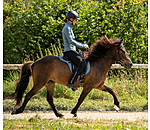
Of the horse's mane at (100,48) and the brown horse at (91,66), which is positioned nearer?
the brown horse at (91,66)

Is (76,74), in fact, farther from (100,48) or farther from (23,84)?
(23,84)

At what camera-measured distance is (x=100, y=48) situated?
5.65 meters

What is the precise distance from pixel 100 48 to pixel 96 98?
3.22m

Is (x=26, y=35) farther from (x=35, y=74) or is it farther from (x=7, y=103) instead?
(x=35, y=74)

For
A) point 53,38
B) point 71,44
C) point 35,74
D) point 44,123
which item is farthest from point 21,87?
point 53,38

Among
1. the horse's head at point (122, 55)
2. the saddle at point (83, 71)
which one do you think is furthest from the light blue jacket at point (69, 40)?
the horse's head at point (122, 55)

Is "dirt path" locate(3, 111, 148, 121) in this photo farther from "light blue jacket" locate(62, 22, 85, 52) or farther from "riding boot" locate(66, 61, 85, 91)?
"light blue jacket" locate(62, 22, 85, 52)

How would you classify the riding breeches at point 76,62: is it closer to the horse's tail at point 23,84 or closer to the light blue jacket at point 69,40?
the light blue jacket at point 69,40

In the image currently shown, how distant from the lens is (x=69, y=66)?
217 inches

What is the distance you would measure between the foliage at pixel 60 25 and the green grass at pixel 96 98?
1.50 meters

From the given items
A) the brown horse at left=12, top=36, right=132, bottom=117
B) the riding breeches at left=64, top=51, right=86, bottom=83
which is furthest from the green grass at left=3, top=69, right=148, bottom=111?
the riding breeches at left=64, top=51, right=86, bottom=83

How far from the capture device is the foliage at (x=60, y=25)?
9914 millimetres

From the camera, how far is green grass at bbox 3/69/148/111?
7277 mm

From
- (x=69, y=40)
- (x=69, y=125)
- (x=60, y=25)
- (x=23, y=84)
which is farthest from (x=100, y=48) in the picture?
(x=60, y=25)
